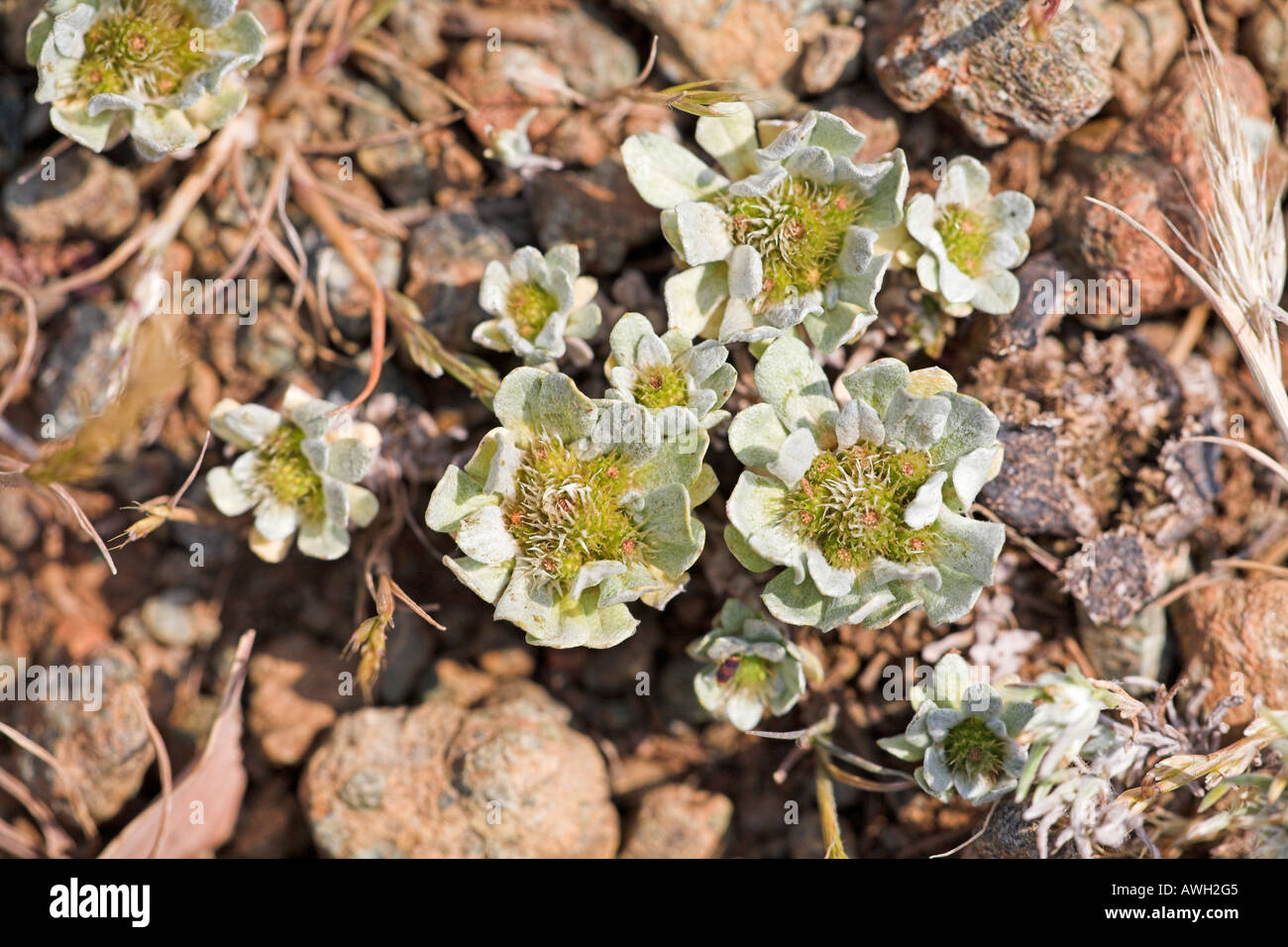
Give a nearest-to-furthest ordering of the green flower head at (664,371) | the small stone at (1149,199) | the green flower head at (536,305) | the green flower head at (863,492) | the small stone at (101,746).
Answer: the green flower head at (863,492), the green flower head at (664,371), the green flower head at (536,305), the small stone at (1149,199), the small stone at (101,746)

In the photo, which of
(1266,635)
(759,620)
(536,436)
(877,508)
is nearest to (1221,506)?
(1266,635)

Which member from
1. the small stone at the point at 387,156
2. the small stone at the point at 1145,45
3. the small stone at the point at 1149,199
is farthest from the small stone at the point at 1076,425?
the small stone at the point at 387,156

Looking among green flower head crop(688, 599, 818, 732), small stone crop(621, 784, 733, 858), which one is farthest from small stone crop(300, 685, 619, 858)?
green flower head crop(688, 599, 818, 732)

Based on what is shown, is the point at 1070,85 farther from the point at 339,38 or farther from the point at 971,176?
the point at 339,38

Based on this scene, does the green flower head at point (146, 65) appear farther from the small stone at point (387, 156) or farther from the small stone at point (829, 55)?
the small stone at point (829, 55)

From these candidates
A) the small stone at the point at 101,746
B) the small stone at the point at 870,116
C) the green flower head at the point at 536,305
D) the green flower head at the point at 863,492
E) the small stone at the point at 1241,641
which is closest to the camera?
the green flower head at the point at 863,492

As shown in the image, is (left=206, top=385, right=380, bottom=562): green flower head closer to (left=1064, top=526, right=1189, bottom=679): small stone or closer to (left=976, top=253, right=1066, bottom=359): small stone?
(left=976, top=253, right=1066, bottom=359): small stone

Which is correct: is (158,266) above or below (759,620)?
above
